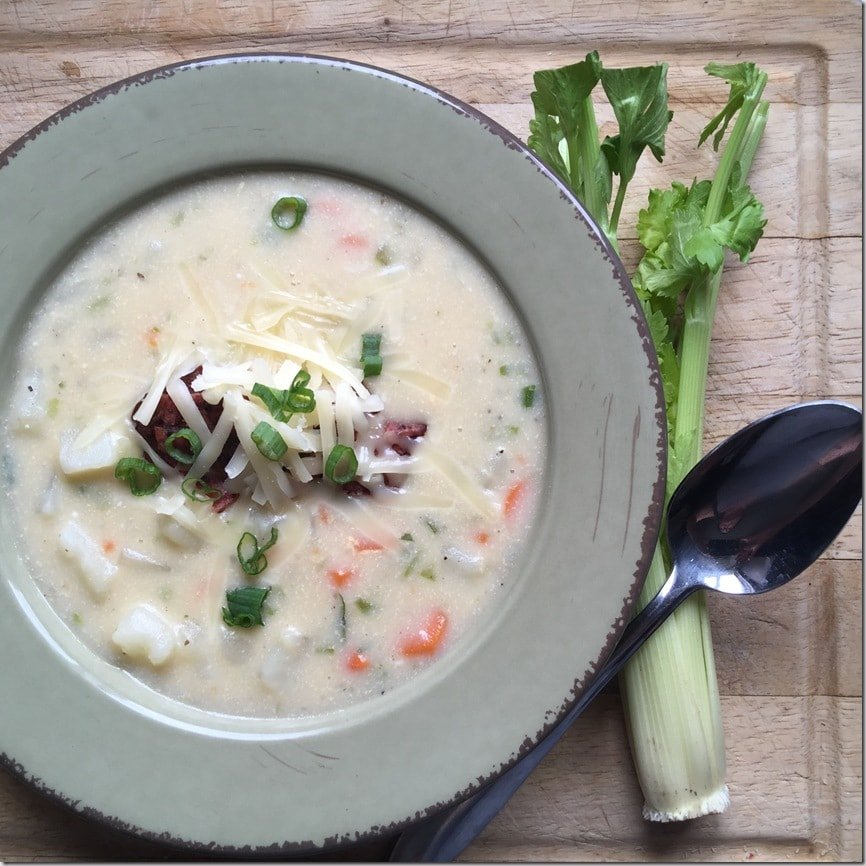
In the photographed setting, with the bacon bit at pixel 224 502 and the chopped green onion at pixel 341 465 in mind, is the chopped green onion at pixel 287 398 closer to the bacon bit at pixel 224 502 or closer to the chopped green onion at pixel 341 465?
the chopped green onion at pixel 341 465

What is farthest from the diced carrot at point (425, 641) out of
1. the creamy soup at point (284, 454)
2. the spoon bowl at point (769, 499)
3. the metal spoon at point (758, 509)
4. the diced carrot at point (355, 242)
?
the diced carrot at point (355, 242)

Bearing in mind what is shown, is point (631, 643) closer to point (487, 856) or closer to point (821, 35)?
point (487, 856)

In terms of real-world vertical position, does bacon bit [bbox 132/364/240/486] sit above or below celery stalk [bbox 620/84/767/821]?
above

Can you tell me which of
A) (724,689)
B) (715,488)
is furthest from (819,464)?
(724,689)

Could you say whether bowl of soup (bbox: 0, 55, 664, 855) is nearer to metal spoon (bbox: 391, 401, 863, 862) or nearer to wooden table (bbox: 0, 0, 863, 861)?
metal spoon (bbox: 391, 401, 863, 862)

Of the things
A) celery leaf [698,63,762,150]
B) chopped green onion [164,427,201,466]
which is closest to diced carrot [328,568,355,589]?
chopped green onion [164,427,201,466]

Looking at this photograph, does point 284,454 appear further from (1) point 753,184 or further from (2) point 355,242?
(1) point 753,184
